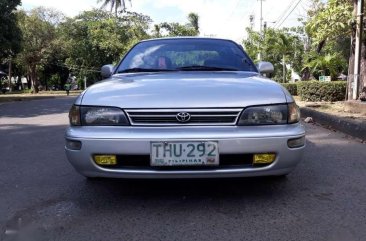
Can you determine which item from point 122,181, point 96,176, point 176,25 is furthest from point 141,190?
point 176,25

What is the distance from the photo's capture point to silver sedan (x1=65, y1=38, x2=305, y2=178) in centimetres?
330

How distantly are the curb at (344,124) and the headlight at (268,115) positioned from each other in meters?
4.23

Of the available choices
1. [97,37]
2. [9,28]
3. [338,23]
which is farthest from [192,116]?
[97,37]

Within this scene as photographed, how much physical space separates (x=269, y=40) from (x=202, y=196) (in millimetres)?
26059

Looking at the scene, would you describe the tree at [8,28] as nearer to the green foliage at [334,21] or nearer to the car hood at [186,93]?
the green foliage at [334,21]

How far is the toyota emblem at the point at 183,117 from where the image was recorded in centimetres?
339

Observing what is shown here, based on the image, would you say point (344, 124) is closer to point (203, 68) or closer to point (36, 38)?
point (203, 68)

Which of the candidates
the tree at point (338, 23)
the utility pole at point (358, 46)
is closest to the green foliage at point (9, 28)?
the tree at point (338, 23)

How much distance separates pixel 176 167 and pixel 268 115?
2.70 feet

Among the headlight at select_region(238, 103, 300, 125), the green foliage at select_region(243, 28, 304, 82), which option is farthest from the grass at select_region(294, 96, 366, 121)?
the green foliage at select_region(243, 28, 304, 82)

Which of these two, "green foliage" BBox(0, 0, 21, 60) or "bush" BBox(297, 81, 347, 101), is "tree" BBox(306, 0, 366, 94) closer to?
"bush" BBox(297, 81, 347, 101)

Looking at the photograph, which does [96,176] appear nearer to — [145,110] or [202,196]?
[145,110]

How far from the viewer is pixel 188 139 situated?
3273mm

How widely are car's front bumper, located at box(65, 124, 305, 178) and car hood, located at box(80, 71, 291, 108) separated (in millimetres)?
193
